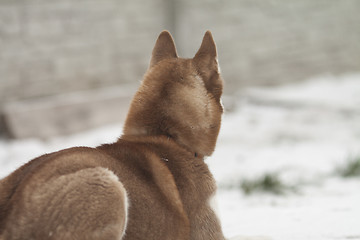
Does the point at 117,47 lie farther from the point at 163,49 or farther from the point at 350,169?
the point at 163,49

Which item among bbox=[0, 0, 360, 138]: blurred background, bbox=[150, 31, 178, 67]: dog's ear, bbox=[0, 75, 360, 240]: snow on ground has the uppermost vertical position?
bbox=[150, 31, 178, 67]: dog's ear

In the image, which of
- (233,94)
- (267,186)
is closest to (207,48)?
(267,186)

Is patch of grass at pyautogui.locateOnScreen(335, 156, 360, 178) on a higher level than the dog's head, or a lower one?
lower

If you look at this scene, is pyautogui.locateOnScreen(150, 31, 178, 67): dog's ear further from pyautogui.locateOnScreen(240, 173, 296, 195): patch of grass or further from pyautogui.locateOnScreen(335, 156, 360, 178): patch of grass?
pyautogui.locateOnScreen(335, 156, 360, 178): patch of grass

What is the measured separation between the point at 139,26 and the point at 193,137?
5599 millimetres

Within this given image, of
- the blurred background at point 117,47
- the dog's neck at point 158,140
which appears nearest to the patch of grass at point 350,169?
the dog's neck at point 158,140

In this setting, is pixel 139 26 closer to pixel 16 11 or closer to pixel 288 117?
pixel 16 11

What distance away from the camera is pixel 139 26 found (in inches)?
307

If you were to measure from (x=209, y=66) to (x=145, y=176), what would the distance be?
0.80m

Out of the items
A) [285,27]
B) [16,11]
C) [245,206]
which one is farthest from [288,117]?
Answer: [16,11]

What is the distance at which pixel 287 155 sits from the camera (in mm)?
5734

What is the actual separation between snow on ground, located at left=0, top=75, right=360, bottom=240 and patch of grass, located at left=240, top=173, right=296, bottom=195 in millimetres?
56

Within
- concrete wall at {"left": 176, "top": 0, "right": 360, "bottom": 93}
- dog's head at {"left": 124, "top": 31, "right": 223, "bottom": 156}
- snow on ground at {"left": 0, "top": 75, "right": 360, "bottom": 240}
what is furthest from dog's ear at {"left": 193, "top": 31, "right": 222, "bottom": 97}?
concrete wall at {"left": 176, "top": 0, "right": 360, "bottom": 93}

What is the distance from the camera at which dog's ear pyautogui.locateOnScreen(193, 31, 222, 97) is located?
2.60 m
